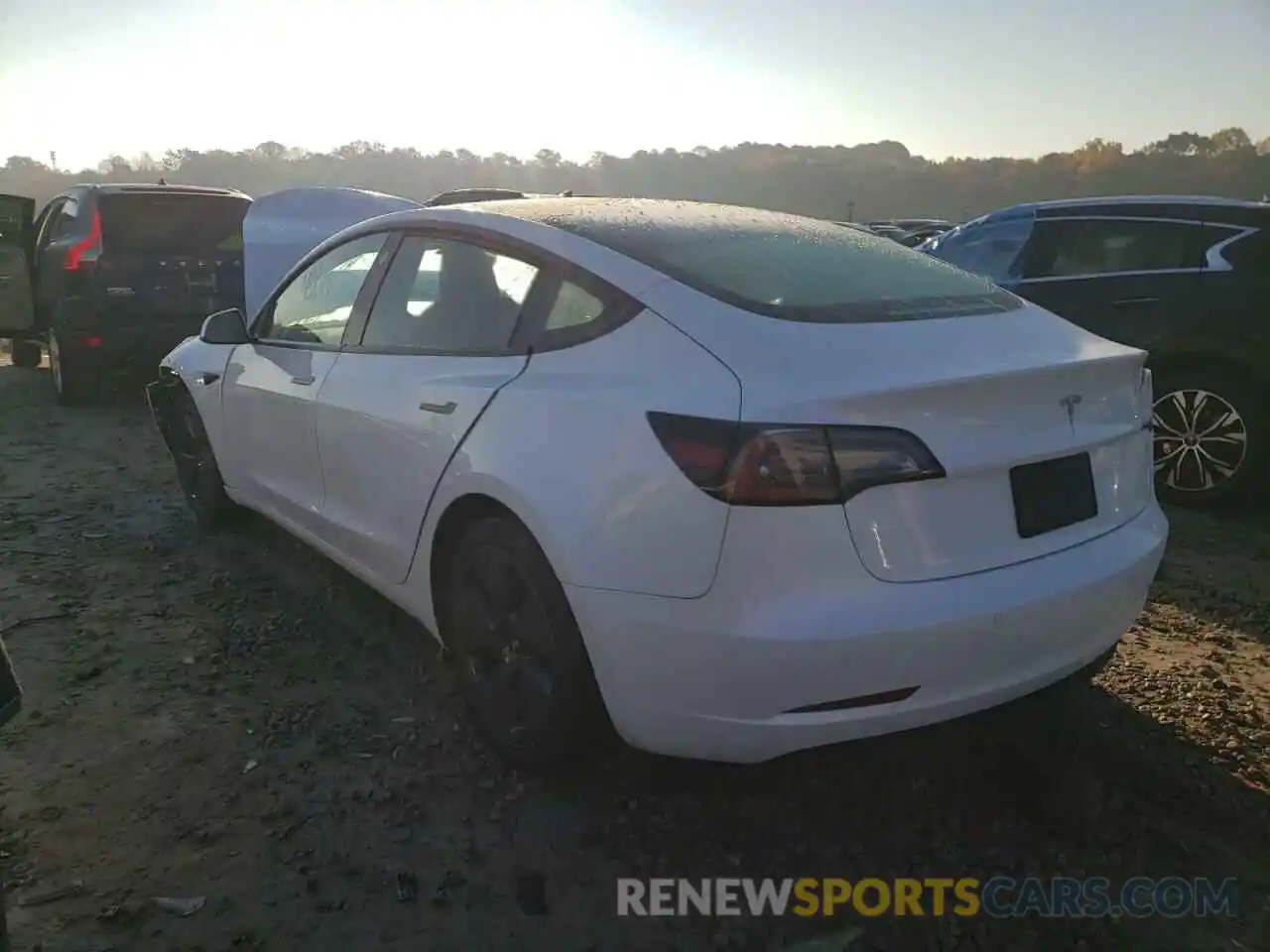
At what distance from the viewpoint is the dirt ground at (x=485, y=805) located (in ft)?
8.12

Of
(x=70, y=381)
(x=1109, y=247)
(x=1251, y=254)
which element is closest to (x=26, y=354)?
(x=70, y=381)

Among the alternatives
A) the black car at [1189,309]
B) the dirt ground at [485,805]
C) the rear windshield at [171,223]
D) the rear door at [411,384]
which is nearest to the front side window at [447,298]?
the rear door at [411,384]

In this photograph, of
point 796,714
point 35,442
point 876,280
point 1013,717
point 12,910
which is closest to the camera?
point 796,714

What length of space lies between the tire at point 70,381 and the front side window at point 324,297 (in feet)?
16.8

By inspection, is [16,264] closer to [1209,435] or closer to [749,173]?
[1209,435]

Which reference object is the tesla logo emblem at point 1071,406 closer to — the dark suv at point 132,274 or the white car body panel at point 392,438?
the white car body panel at point 392,438

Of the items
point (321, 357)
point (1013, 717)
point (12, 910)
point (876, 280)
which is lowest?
point (12, 910)

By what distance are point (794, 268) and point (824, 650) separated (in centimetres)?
119

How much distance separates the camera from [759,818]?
287 centimetres

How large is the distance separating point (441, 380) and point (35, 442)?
5857 millimetres

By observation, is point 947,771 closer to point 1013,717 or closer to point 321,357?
point 1013,717

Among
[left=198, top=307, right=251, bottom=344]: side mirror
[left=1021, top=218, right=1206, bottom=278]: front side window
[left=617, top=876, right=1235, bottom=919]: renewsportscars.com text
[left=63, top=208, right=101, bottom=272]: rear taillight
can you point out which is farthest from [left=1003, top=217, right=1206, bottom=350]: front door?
[left=63, top=208, right=101, bottom=272]: rear taillight

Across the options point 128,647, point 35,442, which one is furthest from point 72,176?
point 128,647

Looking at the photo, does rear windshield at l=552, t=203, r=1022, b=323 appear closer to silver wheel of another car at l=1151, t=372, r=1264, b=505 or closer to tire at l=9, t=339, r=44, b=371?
silver wheel of another car at l=1151, t=372, r=1264, b=505
